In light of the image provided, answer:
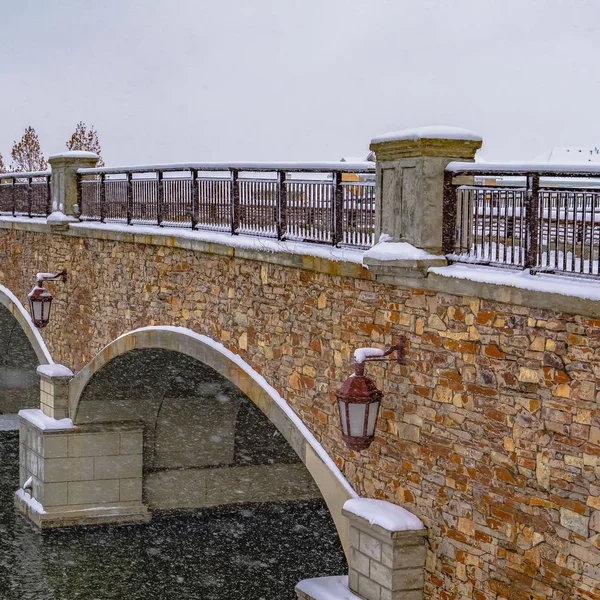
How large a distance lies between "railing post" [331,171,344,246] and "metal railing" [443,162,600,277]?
151cm

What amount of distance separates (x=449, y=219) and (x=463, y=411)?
1.42 meters

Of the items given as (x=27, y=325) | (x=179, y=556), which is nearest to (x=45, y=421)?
(x=27, y=325)

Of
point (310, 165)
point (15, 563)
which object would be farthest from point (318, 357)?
point (15, 563)

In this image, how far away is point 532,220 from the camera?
276 inches

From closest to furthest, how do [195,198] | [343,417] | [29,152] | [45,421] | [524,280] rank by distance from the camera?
1. [524,280]
2. [343,417]
3. [195,198]
4. [45,421]
5. [29,152]

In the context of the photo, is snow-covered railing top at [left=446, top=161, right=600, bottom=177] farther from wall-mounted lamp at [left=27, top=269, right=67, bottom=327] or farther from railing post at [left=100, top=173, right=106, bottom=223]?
wall-mounted lamp at [left=27, top=269, right=67, bottom=327]

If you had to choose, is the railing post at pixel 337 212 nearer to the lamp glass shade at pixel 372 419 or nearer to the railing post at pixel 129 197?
the lamp glass shade at pixel 372 419

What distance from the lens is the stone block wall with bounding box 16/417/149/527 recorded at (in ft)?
51.8

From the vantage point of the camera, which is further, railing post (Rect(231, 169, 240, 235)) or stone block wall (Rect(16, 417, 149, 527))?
stone block wall (Rect(16, 417, 149, 527))

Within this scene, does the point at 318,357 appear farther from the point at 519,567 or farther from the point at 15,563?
the point at 15,563

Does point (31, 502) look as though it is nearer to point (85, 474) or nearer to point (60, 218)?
point (85, 474)

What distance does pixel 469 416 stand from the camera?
7336 mm

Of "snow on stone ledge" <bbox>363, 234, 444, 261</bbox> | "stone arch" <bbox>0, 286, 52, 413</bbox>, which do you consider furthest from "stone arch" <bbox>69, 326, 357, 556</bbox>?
"stone arch" <bbox>0, 286, 52, 413</bbox>

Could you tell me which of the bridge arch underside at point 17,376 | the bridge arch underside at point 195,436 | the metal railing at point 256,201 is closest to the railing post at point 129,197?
the metal railing at point 256,201
